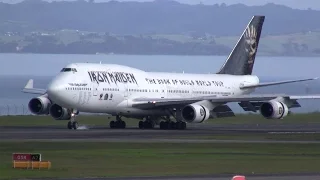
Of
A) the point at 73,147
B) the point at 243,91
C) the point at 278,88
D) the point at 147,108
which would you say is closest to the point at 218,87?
the point at 243,91

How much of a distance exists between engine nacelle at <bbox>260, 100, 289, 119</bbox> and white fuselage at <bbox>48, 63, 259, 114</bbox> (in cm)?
732

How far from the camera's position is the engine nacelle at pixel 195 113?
7094 cm

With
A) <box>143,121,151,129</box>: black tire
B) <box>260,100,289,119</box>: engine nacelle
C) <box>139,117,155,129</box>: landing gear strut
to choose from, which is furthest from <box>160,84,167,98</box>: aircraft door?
<box>260,100,289,119</box>: engine nacelle

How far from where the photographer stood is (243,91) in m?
82.8

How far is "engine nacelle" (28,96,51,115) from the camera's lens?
2921 inches

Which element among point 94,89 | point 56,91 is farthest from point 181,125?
point 56,91

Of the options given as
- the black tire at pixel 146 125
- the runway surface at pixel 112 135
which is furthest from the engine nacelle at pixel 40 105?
the black tire at pixel 146 125

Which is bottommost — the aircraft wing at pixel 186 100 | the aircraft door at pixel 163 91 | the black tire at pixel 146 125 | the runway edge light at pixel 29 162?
the runway edge light at pixel 29 162

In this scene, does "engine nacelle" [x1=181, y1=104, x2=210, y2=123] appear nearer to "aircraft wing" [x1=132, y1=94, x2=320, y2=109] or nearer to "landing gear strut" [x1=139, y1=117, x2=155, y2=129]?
"aircraft wing" [x1=132, y1=94, x2=320, y2=109]

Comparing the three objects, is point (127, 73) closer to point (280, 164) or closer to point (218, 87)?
point (218, 87)

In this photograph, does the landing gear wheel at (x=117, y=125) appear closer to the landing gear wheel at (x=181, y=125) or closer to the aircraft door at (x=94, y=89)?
the aircraft door at (x=94, y=89)

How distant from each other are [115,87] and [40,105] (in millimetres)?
5746

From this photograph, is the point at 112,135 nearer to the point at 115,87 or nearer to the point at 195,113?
the point at 195,113

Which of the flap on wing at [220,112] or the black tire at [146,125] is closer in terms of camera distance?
the black tire at [146,125]
